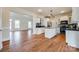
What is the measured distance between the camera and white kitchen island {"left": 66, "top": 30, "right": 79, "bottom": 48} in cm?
266

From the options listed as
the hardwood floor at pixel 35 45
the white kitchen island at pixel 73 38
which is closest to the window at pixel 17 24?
the hardwood floor at pixel 35 45

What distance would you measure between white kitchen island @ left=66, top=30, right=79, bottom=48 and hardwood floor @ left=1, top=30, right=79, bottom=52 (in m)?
0.13

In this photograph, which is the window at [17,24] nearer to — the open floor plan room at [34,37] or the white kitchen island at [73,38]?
the open floor plan room at [34,37]

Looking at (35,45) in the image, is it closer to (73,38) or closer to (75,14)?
(73,38)

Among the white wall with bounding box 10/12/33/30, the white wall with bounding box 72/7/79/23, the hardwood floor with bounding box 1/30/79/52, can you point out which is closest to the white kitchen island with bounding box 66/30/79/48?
the hardwood floor with bounding box 1/30/79/52

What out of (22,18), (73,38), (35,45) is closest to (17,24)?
(22,18)

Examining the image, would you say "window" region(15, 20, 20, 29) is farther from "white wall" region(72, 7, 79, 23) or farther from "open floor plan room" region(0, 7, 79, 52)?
"white wall" region(72, 7, 79, 23)

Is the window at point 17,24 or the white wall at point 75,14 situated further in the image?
the window at point 17,24

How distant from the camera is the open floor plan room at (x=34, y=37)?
253cm

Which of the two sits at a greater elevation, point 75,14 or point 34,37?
point 75,14

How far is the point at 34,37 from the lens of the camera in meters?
2.86

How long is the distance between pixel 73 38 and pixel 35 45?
99 centimetres
